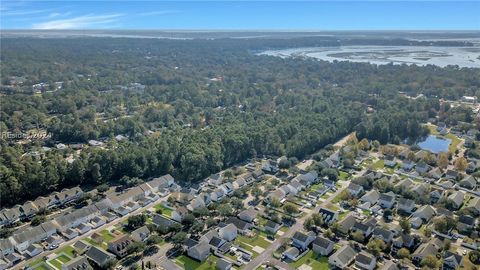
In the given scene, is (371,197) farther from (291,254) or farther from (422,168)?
(291,254)

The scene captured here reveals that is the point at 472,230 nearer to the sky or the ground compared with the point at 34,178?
nearer to the ground

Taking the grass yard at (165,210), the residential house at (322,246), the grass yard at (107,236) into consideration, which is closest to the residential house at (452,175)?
the residential house at (322,246)

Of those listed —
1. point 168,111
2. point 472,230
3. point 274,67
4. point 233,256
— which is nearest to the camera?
point 233,256

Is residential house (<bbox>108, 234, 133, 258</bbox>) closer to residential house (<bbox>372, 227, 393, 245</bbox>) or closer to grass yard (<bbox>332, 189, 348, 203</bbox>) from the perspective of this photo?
residential house (<bbox>372, 227, 393, 245</bbox>)

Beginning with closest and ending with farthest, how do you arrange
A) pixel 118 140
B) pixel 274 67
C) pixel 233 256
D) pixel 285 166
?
pixel 233 256, pixel 285 166, pixel 118 140, pixel 274 67

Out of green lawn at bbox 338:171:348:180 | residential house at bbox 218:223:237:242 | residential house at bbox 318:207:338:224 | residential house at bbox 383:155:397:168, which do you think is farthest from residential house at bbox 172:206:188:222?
residential house at bbox 383:155:397:168

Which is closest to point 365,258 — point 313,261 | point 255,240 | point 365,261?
point 365,261

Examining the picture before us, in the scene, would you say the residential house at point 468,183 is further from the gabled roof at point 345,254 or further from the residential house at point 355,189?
the gabled roof at point 345,254

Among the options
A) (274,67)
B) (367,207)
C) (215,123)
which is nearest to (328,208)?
(367,207)

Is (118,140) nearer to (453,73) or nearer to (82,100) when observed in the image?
(82,100)
